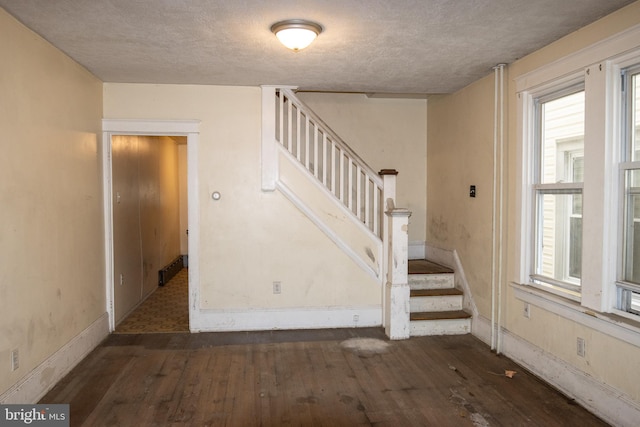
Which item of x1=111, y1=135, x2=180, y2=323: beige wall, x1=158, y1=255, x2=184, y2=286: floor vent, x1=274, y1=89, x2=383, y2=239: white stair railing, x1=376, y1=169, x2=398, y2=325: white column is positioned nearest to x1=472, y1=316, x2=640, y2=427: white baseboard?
x1=376, y1=169, x2=398, y2=325: white column

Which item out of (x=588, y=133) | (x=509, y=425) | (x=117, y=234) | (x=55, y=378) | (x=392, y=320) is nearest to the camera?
(x=509, y=425)

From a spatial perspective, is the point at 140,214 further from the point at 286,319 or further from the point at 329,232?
the point at 329,232

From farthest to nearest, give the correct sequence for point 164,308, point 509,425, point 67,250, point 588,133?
point 164,308 → point 67,250 → point 588,133 → point 509,425

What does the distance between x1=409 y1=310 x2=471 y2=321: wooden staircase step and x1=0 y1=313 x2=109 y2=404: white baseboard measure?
3.22 meters

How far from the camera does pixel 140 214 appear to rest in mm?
5910

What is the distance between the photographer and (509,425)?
2.84 m

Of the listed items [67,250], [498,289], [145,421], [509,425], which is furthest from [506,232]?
[67,250]

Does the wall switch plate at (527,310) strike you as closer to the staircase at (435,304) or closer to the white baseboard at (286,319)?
the staircase at (435,304)

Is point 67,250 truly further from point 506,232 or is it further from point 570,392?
point 570,392

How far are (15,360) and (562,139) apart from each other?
4357 mm

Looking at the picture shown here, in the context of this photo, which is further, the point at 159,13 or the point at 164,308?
the point at 164,308

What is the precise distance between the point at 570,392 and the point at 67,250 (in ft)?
13.8

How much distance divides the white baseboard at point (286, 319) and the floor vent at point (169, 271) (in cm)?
258

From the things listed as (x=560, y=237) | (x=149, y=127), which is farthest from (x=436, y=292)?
(x=149, y=127)
